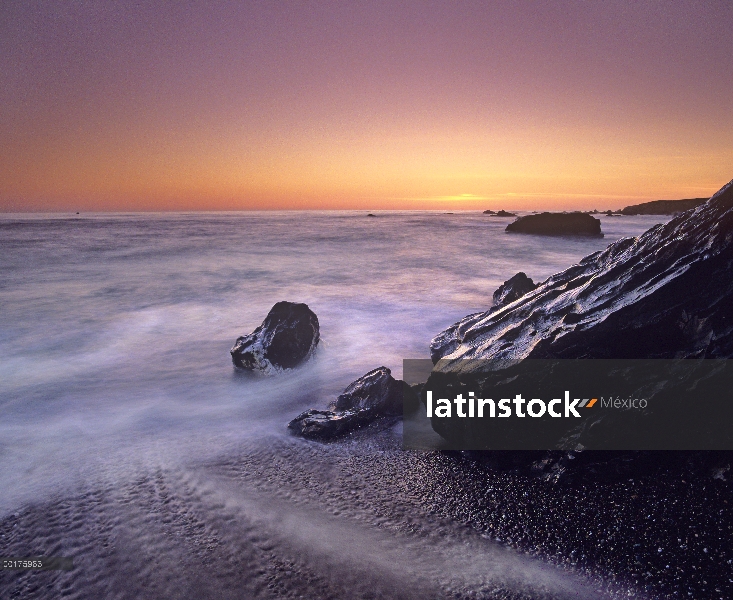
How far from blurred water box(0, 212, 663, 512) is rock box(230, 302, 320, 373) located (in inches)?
16.4

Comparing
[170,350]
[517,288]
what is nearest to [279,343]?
[170,350]

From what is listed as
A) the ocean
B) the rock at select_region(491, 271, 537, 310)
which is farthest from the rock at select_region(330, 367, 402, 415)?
the rock at select_region(491, 271, 537, 310)

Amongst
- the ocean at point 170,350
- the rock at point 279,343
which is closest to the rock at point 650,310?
the ocean at point 170,350

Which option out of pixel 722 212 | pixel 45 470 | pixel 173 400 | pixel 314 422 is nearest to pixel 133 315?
pixel 173 400

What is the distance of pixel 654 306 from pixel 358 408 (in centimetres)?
441

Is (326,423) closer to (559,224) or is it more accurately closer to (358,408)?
(358,408)

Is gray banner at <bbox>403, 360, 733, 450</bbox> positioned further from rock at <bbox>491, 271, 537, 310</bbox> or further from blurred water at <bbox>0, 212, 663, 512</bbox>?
rock at <bbox>491, 271, 537, 310</bbox>

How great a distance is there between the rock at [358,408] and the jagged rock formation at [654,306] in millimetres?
1450

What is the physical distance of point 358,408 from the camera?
22.5 feet

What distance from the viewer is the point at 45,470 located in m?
5.93

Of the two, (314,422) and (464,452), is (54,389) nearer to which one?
(314,422)

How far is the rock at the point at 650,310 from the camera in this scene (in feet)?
15.3

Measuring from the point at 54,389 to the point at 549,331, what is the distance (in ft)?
33.2

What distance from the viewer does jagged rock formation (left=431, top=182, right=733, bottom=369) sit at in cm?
468
